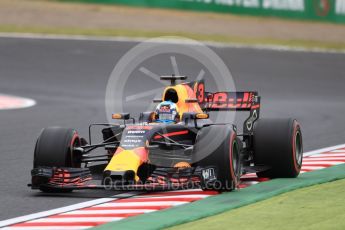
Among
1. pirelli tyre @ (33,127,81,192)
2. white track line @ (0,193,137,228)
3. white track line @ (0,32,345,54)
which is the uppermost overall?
white track line @ (0,32,345,54)

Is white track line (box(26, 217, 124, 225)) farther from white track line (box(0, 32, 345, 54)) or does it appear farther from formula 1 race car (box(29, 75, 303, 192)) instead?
white track line (box(0, 32, 345, 54))

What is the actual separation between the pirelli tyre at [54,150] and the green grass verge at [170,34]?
23059mm

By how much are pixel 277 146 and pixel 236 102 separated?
4.36ft

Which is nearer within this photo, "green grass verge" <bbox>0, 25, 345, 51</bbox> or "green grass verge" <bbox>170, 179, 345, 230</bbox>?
"green grass verge" <bbox>170, 179, 345, 230</bbox>

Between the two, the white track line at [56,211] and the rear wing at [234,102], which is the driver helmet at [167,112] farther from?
the white track line at [56,211]

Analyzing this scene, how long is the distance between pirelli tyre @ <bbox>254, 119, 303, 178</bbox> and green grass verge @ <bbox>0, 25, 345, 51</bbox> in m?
22.4

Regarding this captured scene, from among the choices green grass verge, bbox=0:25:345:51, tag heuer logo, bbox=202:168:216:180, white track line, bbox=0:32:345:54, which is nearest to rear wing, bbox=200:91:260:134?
tag heuer logo, bbox=202:168:216:180

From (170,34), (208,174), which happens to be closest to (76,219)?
(208,174)

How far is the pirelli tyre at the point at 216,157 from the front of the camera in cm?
1187

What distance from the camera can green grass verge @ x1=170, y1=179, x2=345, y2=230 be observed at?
978cm

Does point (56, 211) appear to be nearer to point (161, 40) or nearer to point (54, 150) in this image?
point (54, 150)

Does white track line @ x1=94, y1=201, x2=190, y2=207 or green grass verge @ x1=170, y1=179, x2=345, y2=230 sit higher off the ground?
white track line @ x1=94, y1=201, x2=190, y2=207

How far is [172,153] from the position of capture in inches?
494

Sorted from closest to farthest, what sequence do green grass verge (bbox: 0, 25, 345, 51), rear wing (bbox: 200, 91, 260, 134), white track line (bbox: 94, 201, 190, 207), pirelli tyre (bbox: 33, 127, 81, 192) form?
1. white track line (bbox: 94, 201, 190, 207)
2. pirelli tyre (bbox: 33, 127, 81, 192)
3. rear wing (bbox: 200, 91, 260, 134)
4. green grass verge (bbox: 0, 25, 345, 51)
